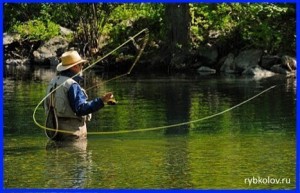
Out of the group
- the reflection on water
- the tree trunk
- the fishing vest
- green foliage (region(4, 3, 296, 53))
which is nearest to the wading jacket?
the fishing vest

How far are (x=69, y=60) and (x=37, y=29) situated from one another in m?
28.0

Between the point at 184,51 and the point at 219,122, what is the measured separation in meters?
19.2

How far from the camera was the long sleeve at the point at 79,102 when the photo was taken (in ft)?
30.7

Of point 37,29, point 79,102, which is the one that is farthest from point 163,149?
point 37,29

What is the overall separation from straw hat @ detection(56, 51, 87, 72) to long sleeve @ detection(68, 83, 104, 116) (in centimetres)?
25

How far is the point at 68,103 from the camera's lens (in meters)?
9.70

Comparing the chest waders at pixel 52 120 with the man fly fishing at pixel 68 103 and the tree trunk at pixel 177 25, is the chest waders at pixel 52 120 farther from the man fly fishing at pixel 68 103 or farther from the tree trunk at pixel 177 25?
the tree trunk at pixel 177 25

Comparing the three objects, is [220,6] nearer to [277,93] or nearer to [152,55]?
[152,55]

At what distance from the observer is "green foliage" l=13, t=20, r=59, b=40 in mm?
36594

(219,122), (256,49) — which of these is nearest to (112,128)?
(219,122)

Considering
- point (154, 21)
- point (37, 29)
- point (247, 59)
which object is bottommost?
point (247, 59)

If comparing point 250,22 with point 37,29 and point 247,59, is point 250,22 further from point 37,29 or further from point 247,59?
point 37,29

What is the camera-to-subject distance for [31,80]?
24797 mm

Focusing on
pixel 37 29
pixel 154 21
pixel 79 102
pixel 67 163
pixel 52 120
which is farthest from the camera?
pixel 37 29
